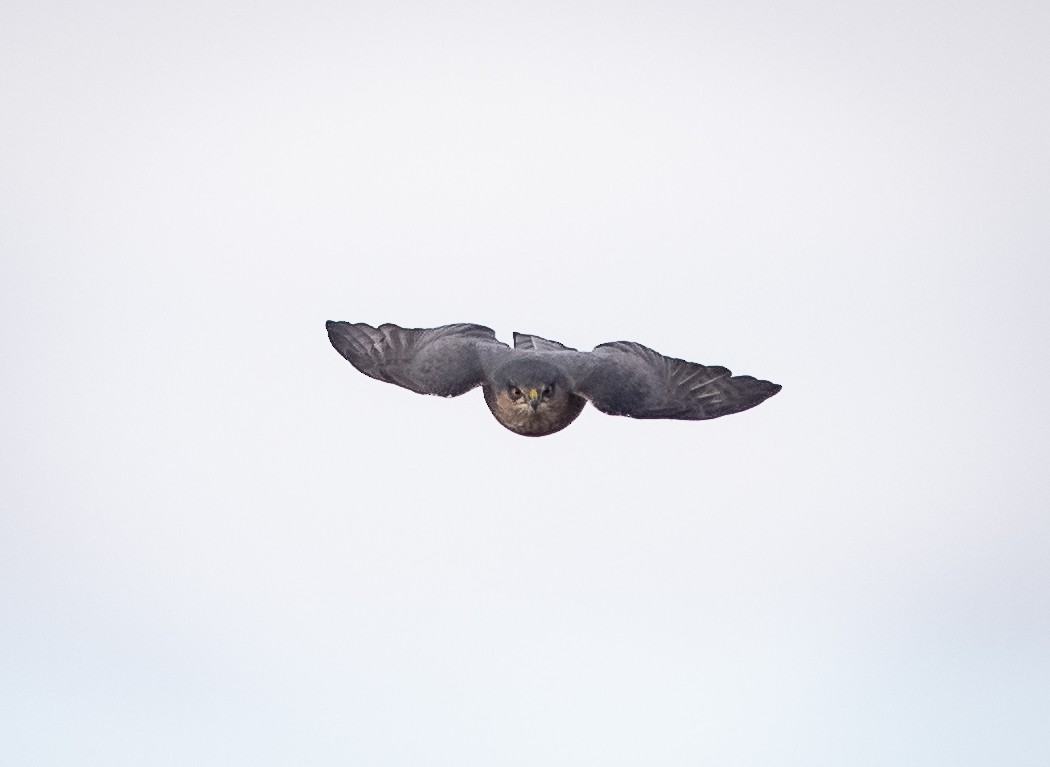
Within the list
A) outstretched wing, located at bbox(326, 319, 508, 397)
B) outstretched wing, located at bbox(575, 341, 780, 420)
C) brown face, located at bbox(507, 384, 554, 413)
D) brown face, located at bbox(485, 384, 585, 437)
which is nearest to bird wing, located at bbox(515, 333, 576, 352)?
outstretched wing, located at bbox(326, 319, 508, 397)

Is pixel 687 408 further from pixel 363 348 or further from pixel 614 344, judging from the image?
pixel 363 348

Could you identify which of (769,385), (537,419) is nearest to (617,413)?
(537,419)

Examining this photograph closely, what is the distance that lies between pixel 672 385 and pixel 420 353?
2.67 m

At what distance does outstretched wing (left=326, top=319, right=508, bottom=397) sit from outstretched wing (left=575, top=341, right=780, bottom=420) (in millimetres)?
1232

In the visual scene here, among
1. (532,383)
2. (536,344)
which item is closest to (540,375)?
(532,383)

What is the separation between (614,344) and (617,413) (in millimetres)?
1432

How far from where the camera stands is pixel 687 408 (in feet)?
60.0

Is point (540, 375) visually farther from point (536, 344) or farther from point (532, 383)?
point (536, 344)

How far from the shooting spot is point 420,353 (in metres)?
18.8

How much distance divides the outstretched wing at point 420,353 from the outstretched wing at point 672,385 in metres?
1.23

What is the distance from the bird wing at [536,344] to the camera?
18.4 meters

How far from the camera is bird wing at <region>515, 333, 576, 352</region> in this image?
60.3 feet

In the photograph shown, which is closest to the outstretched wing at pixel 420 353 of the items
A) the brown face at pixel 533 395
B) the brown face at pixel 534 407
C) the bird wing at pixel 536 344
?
the bird wing at pixel 536 344

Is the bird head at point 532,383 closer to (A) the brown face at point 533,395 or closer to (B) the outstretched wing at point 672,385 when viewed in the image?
(A) the brown face at point 533,395
